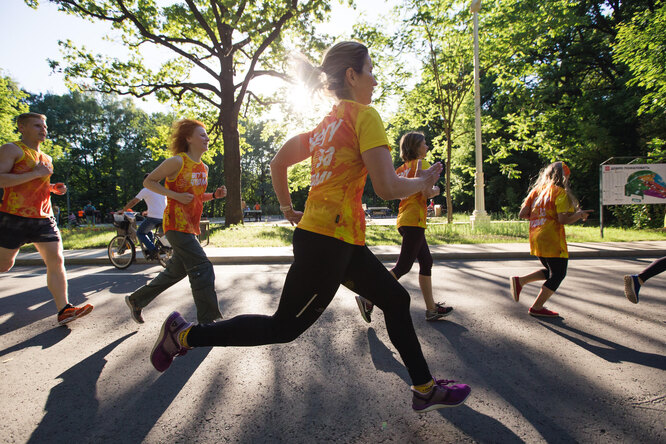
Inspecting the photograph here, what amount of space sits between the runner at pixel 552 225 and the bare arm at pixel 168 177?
143 inches

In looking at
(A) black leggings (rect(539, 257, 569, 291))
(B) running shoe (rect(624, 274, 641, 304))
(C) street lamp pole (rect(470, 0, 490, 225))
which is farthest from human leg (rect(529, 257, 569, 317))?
(C) street lamp pole (rect(470, 0, 490, 225))

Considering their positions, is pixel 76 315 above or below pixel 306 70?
below

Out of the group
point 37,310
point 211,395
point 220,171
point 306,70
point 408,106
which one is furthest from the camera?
point 220,171

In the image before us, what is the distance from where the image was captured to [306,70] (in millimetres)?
2100

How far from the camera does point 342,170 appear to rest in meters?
1.86

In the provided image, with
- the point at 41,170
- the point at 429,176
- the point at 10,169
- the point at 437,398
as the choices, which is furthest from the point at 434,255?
the point at 10,169

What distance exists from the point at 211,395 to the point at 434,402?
1.39 m

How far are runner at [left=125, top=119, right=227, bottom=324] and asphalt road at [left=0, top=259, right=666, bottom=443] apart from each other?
1.36ft

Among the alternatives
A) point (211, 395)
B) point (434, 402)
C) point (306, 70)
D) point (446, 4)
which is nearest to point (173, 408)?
point (211, 395)

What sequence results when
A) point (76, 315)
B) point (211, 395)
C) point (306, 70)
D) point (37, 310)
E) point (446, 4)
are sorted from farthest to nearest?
point (446, 4) < point (37, 310) < point (76, 315) < point (211, 395) < point (306, 70)

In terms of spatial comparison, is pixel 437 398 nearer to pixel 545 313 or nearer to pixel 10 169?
pixel 545 313

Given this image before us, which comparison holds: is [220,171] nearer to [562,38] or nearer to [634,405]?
[562,38]

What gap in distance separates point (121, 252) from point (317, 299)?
7.27 metres

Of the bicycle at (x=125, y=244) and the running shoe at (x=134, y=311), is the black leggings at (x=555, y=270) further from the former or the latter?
the bicycle at (x=125, y=244)
